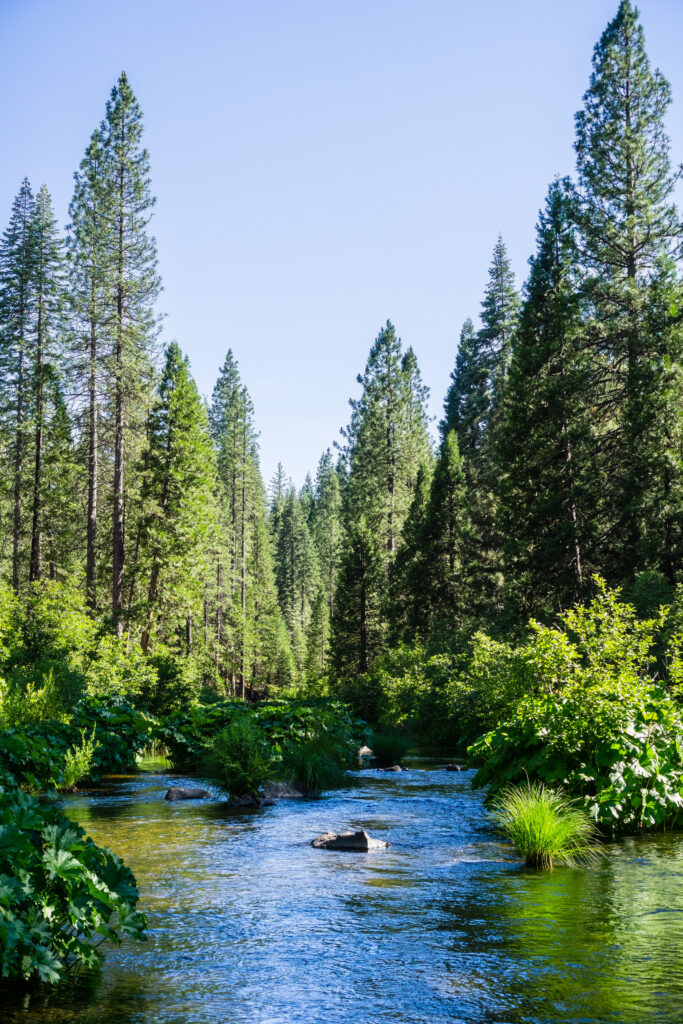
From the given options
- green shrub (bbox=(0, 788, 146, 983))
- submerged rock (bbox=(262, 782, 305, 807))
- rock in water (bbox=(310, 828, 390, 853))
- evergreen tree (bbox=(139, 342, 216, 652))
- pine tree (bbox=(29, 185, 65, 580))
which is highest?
pine tree (bbox=(29, 185, 65, 580))

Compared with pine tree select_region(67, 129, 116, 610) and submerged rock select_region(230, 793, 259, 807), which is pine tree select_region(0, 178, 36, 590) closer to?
pine tree select_region(67, 129, 116, 610)

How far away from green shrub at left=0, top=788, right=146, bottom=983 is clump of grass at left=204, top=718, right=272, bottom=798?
751 cm

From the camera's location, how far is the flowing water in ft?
13.2

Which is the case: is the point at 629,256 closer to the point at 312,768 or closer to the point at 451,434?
the point at 451,434

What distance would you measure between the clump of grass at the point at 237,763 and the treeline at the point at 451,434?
442 inches

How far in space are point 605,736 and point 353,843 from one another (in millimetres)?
2809

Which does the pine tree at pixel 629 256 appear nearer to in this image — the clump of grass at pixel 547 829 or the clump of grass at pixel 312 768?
the clump of grass at pixel 312 768

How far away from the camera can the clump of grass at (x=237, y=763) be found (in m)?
12.0

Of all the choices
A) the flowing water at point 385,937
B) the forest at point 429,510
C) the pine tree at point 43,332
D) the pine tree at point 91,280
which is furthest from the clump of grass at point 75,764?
the pine tree at point 43,332

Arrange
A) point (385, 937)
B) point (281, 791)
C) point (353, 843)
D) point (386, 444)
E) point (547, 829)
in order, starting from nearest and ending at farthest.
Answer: point (385, 937), point (547, 829), point (353, 843), point (281, 791), point (386, 444)

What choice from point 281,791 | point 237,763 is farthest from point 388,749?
point 237,763

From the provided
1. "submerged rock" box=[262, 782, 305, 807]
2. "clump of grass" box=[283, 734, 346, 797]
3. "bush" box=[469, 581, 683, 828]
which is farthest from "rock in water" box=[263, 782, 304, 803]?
"bush" box=[469, 581, 683, 828]

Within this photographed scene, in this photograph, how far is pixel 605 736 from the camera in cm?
811

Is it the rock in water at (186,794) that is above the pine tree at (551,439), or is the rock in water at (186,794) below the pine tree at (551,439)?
below
